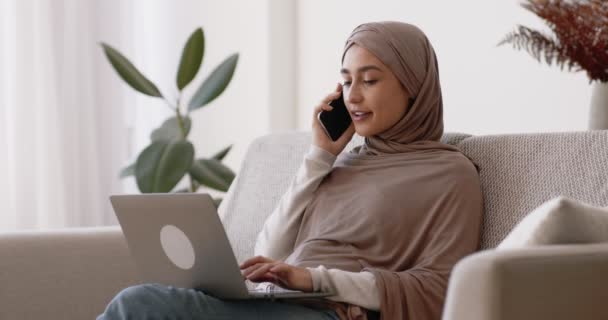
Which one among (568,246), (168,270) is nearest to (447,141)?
(168,270)

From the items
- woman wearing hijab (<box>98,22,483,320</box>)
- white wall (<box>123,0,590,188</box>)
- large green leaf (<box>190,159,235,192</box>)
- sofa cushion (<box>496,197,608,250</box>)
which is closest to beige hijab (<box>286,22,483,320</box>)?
woman wearing hijab (<box>98,22,483,320</box>)

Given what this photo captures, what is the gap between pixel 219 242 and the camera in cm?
147

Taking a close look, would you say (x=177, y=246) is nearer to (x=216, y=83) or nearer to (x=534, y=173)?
(x=534, y=173)

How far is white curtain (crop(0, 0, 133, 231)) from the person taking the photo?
139 inches

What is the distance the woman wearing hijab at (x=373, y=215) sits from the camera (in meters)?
1.59

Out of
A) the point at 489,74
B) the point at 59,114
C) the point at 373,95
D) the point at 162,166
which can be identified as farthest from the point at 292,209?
the point at 59,114

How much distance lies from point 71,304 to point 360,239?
2.30ft

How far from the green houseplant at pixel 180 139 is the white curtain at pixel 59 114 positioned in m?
0.26

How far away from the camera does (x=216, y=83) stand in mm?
3541

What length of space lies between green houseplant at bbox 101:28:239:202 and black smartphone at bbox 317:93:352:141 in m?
1.40

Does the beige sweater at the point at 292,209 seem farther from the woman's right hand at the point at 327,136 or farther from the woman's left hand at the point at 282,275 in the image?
the woman's left hand at the point at 282,275

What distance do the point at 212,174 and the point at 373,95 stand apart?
171 centimetres

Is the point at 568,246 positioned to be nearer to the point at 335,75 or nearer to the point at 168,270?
the point at 168,270

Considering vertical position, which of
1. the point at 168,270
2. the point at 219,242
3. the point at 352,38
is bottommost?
the point at 168,270
